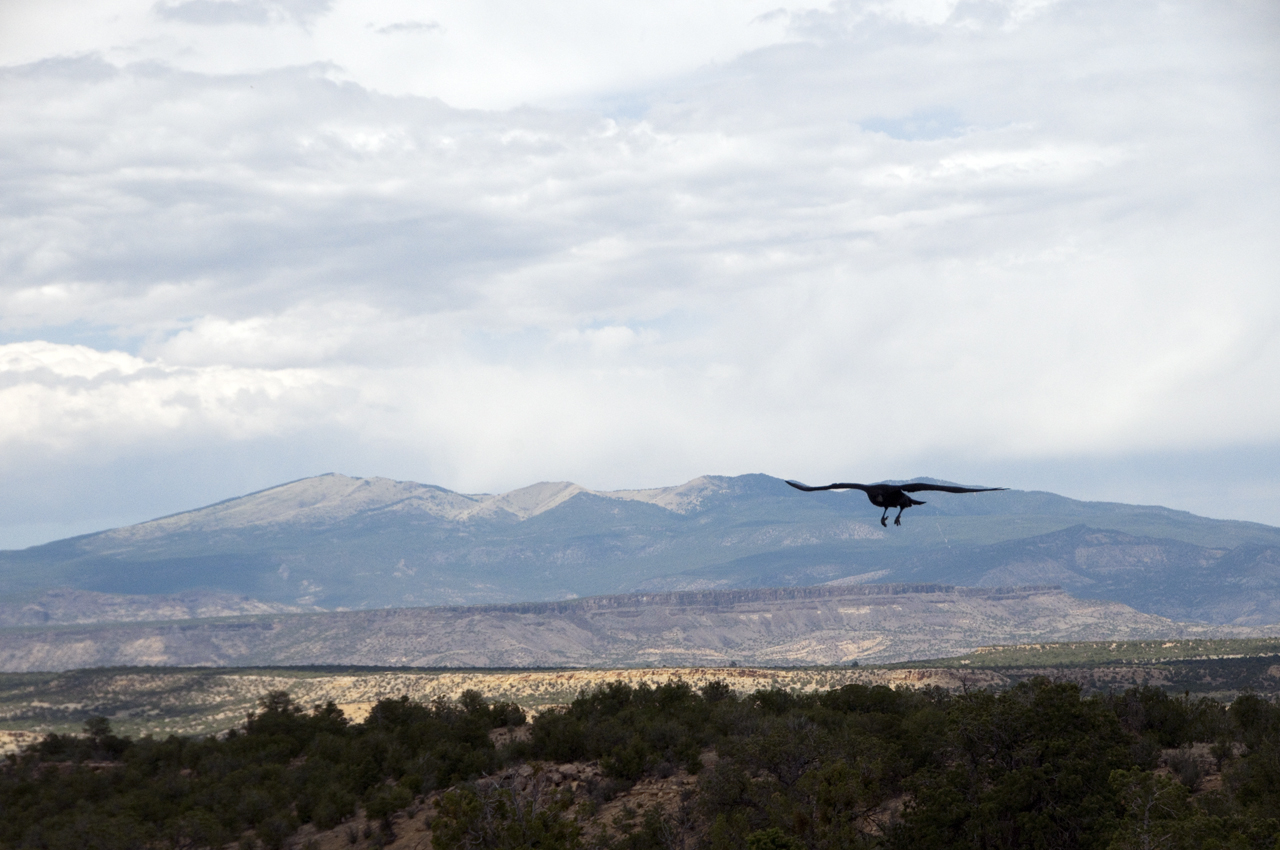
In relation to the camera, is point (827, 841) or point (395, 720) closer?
point (827, 841)

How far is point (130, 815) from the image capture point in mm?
51812

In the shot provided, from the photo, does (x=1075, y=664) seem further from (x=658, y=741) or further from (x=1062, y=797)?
(x=1062, y=797)

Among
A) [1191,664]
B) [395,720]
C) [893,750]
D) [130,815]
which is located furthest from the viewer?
[1191,664]

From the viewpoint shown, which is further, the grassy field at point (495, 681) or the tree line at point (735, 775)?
the grassy field at point (495, 681)

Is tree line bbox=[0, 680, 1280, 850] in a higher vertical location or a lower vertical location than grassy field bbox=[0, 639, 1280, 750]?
higher

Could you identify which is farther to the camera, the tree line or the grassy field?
the grassy field

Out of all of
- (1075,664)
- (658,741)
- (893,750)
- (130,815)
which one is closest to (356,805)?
(130,815)

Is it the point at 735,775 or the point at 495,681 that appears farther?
the point at 495,681

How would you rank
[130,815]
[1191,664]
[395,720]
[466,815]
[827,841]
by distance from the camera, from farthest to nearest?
[1191,664] < [395,720] < [130,815] < [466,815] < [827,841]

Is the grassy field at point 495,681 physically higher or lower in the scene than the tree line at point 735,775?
lower

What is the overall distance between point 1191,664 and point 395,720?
344ft

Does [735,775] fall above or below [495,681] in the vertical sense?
above

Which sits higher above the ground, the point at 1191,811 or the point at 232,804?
the point at 1191,811

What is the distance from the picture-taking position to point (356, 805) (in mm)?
52562
